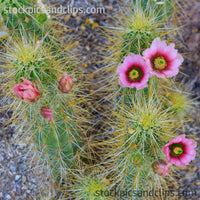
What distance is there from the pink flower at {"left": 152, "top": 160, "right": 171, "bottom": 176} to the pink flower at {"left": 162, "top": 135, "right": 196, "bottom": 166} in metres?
0.11

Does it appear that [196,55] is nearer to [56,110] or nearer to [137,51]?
[137,51]

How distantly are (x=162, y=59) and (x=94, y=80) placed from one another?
1.38 meters

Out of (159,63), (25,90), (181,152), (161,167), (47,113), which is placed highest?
(159,63)

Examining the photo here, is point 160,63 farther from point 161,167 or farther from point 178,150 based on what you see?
point 161,167

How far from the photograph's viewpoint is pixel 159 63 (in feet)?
4.85

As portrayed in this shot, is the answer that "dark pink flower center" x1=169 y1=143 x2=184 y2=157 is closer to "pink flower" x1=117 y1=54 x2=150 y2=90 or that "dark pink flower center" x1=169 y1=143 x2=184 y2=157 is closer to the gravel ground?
"pink flower" x1=117 y1=54 x2=150 y2=90

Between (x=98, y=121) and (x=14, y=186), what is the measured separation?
1.03 m

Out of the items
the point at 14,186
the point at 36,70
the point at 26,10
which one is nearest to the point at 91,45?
the point at 26,10

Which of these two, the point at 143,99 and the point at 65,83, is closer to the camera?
the point at 65,83

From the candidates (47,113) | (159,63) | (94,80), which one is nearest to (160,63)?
(159,63)

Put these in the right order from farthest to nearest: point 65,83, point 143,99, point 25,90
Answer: point 143,99 → point 65,83 → point 25,90

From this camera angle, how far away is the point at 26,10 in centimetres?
176

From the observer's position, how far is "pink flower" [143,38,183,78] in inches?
57.1

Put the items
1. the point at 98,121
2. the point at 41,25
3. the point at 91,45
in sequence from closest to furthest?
1. the point at 41,25
2. the point at 98,121
3. the point at 91,45
